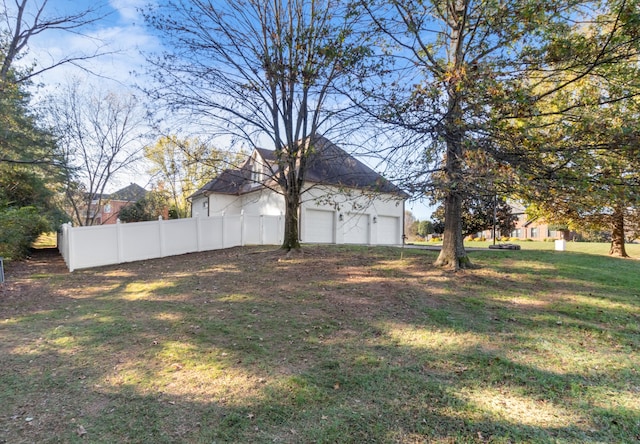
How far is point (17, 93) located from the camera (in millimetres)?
11711

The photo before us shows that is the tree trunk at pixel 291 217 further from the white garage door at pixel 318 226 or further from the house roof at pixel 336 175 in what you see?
the white garage door at pixel 318 226

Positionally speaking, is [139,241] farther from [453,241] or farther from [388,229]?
[388,229]

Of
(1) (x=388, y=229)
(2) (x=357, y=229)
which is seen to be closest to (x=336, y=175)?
(2) (x=357, y=229)

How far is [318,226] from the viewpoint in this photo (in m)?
17.9

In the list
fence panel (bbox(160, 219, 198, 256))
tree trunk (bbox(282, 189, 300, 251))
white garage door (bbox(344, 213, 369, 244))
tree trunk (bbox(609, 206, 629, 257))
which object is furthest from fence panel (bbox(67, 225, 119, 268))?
tree trunk (bbox(609, 206, 629, 257))

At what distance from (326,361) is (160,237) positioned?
35.6 ft

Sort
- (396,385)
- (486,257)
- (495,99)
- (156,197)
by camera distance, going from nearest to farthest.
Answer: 1. (396,385)
2. (495,99)
3. (486,257)
4. (156,197)

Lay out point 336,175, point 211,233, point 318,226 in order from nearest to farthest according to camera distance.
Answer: point 336,175 < point 211,233 < point 318,226

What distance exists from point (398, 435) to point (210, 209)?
19.5 meters

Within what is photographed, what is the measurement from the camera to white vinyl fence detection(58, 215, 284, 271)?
37.2ft

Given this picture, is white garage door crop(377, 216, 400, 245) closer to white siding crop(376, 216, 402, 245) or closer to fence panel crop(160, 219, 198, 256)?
white siding crop(376, 216, 402, 245)

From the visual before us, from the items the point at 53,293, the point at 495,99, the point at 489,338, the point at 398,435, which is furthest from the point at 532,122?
the point at 53,293

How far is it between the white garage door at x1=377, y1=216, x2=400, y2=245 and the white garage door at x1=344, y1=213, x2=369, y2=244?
1.04 m

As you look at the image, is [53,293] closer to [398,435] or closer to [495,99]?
[398,435]
